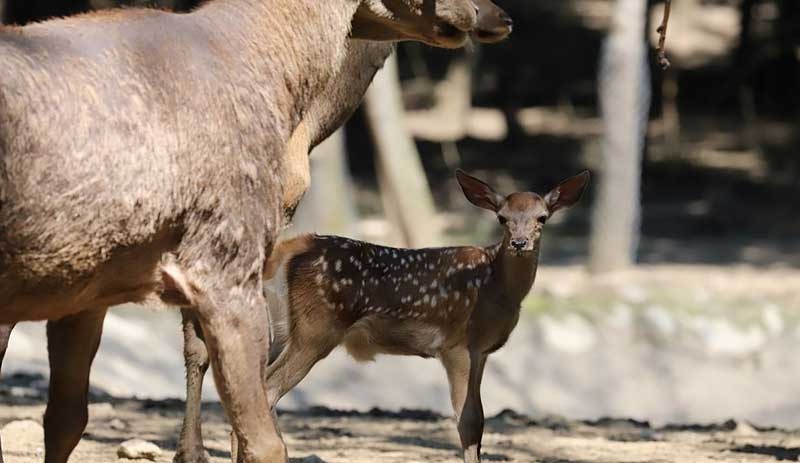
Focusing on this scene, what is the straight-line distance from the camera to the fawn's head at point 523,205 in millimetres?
7656

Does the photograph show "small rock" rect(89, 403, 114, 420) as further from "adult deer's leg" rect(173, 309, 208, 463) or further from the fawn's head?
the fawn's head

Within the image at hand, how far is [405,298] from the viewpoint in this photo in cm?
799

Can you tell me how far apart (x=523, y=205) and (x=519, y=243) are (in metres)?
0.29

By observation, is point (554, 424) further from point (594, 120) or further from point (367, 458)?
point (594, 120)

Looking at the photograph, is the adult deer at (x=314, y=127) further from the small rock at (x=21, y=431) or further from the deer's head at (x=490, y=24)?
the small rock at (x=21, y=431)

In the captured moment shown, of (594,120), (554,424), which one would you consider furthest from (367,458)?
(594,120)

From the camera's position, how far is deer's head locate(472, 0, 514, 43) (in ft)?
19.8

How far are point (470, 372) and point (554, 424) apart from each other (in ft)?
5.47

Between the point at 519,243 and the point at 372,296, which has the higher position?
the point at 519,243

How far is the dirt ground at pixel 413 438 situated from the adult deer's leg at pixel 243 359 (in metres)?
2.19

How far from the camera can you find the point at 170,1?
A: 35.7ft

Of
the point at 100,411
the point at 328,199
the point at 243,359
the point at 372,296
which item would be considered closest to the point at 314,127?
the point at 372,296

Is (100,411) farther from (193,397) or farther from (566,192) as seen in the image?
(566,192)

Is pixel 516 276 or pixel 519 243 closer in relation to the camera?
pixel 519 243
